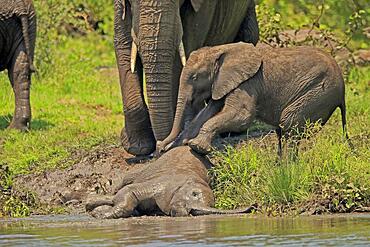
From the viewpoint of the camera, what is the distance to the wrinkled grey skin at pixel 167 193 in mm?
10586

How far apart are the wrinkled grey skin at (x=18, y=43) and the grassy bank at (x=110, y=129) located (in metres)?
0.48

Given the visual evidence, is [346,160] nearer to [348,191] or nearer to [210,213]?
[348,191]

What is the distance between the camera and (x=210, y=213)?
10445 mm

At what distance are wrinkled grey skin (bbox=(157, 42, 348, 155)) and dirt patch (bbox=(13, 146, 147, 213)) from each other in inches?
37.5

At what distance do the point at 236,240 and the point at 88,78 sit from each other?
1053 centimetres

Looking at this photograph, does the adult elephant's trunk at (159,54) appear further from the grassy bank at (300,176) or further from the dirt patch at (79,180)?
the dirt patch at (79,180)

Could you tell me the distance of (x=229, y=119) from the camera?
1132 cm

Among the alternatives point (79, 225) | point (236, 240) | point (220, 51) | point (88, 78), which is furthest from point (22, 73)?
point (236, 240)

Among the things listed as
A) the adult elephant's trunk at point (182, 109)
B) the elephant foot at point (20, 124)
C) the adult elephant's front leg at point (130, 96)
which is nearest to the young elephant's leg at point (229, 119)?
the adult elephant's trunk at point (182, 109)

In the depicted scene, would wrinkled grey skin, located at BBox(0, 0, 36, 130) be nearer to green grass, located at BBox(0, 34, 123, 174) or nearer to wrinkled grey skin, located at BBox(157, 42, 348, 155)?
green grass, located at BBox(0, 34, 123, 174)

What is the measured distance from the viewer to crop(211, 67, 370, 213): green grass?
10.5m

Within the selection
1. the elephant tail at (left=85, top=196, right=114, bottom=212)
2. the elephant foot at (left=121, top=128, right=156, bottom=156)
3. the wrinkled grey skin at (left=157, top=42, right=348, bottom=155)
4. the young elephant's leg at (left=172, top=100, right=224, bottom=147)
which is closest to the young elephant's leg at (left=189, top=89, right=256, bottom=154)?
the wrinkled grey skin at (left=157, top=42, right=348, bottom=155)

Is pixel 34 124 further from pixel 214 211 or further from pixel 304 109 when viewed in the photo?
pixel 214 211

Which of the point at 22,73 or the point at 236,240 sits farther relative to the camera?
the point at 22,73
